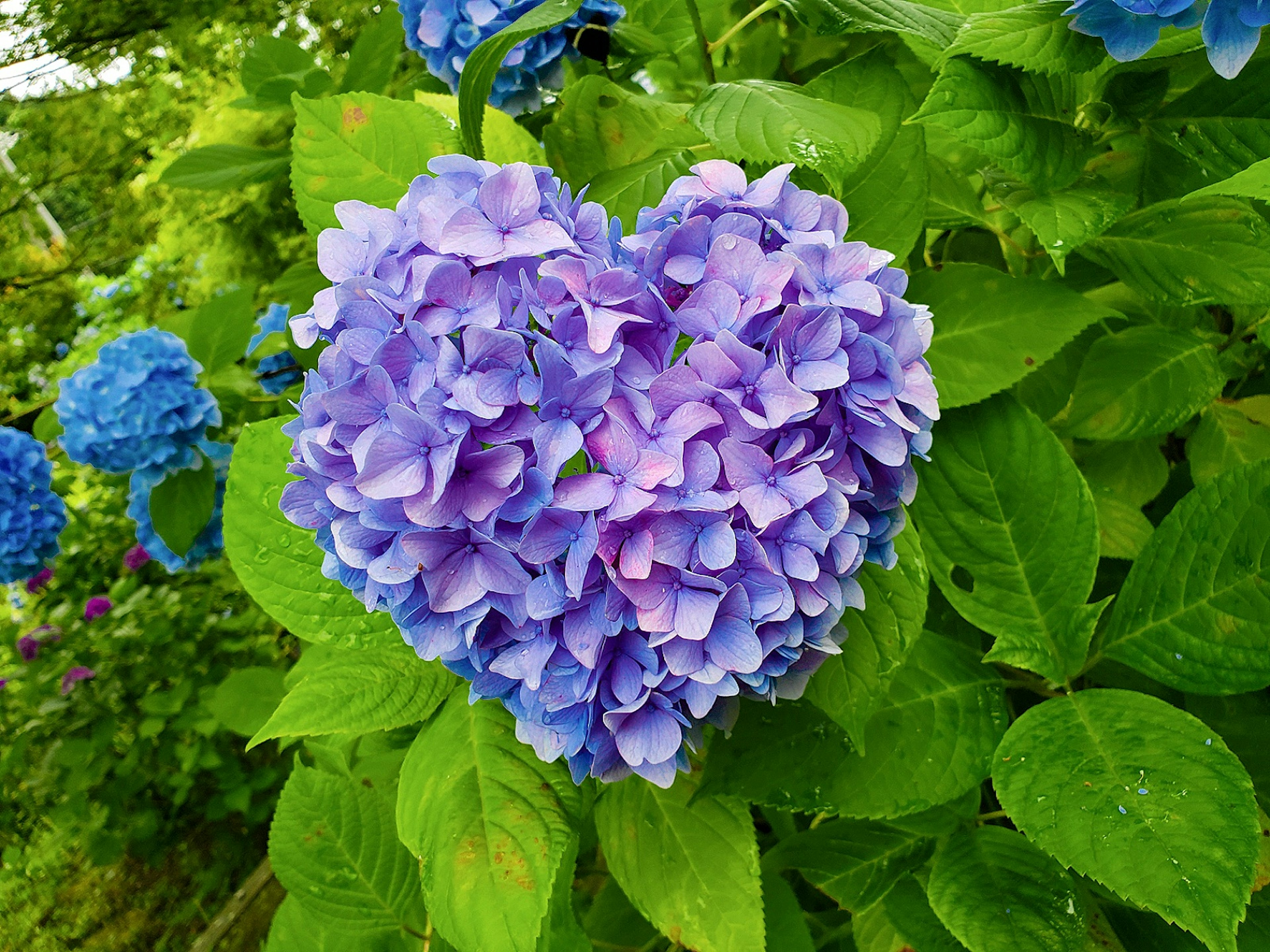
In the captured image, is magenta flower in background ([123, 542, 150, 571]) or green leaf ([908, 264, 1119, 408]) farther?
magenta flower in background ([123, 542, 150, 571])

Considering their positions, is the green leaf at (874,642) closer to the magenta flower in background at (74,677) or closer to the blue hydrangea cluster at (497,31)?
the blue hydrangea cluster at (497,31)

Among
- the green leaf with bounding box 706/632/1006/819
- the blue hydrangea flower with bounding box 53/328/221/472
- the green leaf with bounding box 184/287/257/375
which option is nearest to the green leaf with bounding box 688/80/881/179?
the green leaf with bounding box 706/632/1006/819

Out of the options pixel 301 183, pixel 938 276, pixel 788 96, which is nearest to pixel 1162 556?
pixel 938 276

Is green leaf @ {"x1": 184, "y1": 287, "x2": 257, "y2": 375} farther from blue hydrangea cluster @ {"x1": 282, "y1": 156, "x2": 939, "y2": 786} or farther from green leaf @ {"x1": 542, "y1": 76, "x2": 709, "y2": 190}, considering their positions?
blue hydrangea cluster @ {"x1": 282, "y1": 156, "x2": 939, "y2": 786}

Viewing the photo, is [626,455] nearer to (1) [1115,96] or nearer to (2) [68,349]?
(1) [1115,96]

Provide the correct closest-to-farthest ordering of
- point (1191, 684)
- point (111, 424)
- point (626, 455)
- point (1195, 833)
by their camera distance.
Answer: point (626, 455) → point (1195, 833) → point (1191, 684) → point (111, 424)

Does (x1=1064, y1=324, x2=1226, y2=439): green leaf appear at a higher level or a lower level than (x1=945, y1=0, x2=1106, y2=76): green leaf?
lower

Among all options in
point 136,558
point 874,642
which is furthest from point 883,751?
point 136,558

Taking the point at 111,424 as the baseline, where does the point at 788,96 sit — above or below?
above
